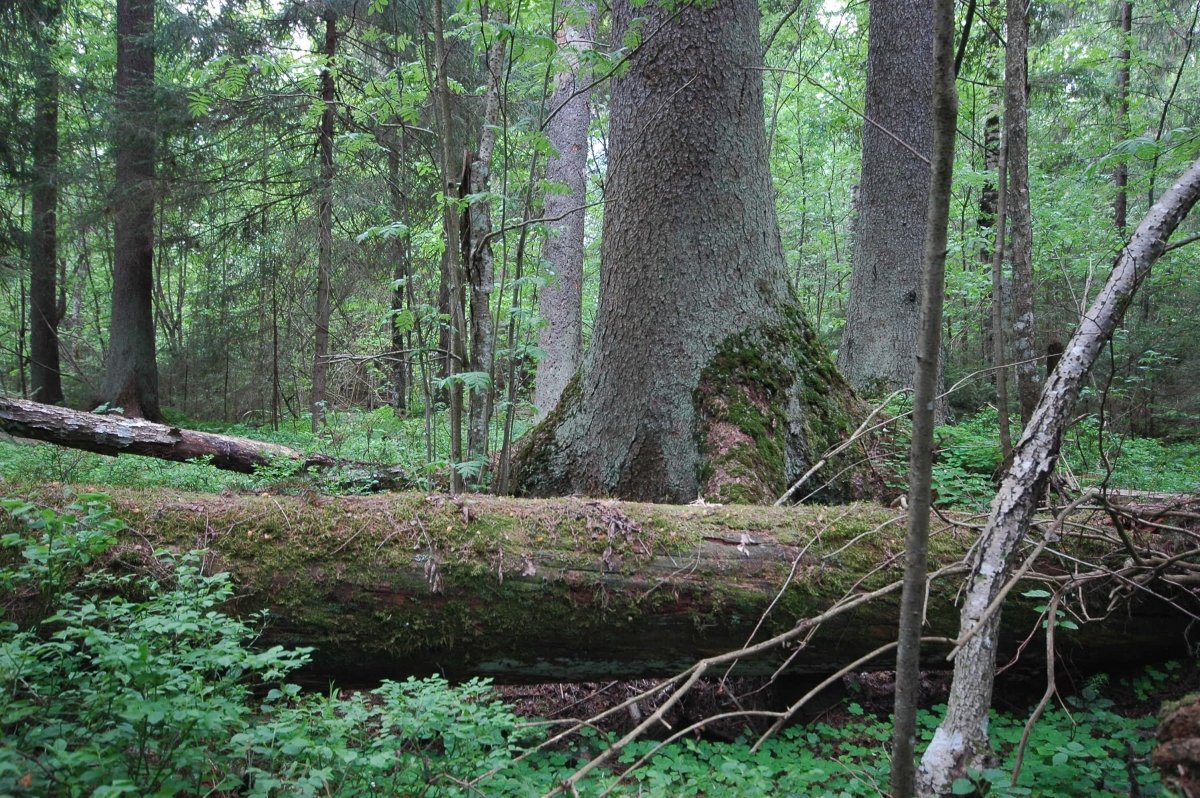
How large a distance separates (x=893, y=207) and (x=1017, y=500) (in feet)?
19.4

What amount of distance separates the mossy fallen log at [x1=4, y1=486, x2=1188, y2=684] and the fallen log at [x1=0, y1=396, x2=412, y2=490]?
85.4 inches

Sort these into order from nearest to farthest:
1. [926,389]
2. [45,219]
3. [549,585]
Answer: [926,389] → [549,585] → [45,219]

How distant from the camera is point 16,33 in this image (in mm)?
10000

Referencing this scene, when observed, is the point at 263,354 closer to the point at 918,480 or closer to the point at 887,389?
the point at 887,389

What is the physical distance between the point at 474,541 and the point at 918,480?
1.94 meters

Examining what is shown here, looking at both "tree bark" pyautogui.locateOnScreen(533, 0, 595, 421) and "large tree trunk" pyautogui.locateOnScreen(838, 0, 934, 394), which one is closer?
"large tree trunk" pyautogui.locateOnScreen(838, 0, 934, 394)

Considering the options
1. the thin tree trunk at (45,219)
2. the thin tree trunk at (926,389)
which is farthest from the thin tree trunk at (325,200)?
the thin tree trunk at (926,389)

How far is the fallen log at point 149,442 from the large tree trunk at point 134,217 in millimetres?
6628

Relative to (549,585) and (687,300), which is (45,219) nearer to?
(687,300)

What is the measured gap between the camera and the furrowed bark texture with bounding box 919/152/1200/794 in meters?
2.02

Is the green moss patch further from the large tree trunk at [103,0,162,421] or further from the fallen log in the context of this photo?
the large tree trunk at [103,0,162,421]

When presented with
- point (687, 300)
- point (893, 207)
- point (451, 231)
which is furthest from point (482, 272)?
point (893, 207)

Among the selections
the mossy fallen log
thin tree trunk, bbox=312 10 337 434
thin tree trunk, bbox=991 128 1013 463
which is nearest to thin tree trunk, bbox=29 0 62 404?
thin tree trunk, bbox=312 10 337 434

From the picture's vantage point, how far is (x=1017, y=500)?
7.12 ft
